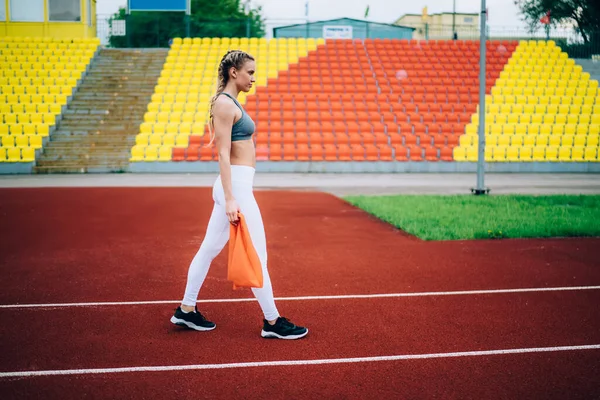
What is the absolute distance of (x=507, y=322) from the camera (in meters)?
4.62

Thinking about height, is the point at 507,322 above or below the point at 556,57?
below

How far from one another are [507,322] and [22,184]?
14796 millimetres

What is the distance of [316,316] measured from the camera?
15.9 ft

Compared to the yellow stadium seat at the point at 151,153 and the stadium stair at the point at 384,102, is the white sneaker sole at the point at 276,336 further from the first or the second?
the yellow stadium seat at the point at 151,153

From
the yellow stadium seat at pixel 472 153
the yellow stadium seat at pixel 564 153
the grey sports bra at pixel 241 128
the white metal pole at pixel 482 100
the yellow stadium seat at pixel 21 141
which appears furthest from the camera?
the yellow stadium seat at pixel 564 153

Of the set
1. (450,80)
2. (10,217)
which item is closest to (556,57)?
(450,80)

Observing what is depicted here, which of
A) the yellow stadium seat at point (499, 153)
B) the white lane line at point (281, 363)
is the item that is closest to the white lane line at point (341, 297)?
the white lane line at point (281, 363)

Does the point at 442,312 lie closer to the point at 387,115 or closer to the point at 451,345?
the point at 451,345

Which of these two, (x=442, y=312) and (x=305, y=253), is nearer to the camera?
(x=442, y=312)

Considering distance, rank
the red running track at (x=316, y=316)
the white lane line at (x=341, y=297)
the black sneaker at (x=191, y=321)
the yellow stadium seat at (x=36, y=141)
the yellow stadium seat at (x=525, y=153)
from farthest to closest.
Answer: the yellow stadium seat at (x=525, y=153)
the yellow stadium seat at (x=36, y=141)
the white lane line at (x=341, y=297)
the black sneaker at (x=191, y=321)
the red running track at (x=316, y=316)

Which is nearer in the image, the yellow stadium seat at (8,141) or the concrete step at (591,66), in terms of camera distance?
the yellow stadium seat at (8,141)

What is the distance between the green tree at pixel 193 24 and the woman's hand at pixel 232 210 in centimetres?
3611

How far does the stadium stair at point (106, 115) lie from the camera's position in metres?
20.2

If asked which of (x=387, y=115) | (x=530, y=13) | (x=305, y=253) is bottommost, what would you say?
(x=305, y=253)
